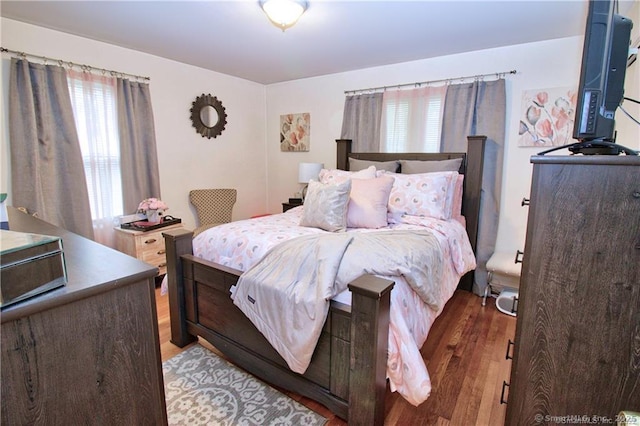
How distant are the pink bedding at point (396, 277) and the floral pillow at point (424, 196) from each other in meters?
0.09

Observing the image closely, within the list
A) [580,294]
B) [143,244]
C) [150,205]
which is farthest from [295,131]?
[580,294]

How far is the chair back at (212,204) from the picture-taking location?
3.79m

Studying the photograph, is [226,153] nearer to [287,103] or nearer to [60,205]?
[287,103]

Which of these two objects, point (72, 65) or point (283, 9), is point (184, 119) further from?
point (283, 9)

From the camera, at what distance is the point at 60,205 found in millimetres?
2768

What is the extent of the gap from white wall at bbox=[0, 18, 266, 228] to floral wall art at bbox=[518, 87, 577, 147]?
10.4 ft

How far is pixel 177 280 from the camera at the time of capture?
2.09 metres

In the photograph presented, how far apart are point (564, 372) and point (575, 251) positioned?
1.37ft

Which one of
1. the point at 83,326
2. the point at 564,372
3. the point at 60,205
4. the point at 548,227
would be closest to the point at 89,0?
the point at 60,205

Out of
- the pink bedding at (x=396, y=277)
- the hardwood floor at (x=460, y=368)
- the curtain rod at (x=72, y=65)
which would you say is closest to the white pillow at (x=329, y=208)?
the pink bedding at (x=396, y=277)

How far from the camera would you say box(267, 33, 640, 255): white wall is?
8.98 feet

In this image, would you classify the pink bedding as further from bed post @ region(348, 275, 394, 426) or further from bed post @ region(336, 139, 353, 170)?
bed post @ region(336, 139, 353, 170)

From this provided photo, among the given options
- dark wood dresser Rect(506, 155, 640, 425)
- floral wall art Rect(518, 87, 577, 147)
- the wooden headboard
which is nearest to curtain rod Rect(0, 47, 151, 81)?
the wooden headboard

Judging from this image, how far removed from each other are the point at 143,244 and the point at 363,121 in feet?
8.56
